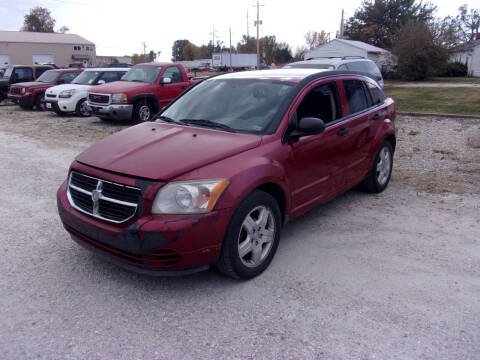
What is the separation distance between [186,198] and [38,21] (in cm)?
10706

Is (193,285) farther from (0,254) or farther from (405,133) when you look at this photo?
(405,133)

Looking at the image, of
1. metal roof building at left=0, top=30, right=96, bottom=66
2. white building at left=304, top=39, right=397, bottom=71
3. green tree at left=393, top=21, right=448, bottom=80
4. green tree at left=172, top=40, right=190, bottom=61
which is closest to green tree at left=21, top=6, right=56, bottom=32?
metal roof building at left=0, top=30, right=96, bottom=66

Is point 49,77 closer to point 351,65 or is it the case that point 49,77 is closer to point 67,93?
point 67,93

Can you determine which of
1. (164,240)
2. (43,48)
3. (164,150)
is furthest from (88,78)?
(43,48)

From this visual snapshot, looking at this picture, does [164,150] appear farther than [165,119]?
No

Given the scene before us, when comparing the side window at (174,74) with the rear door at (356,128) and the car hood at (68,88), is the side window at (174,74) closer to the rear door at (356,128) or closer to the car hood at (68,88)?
the car hood at (68,88)

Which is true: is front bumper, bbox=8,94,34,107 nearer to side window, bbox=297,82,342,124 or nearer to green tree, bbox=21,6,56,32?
side window, bbox=297,82,342,124

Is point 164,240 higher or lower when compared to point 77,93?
lower

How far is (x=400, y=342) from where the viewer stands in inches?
108

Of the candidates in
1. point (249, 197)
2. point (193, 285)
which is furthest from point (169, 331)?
point (249, 197)

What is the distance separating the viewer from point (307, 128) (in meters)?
3.82

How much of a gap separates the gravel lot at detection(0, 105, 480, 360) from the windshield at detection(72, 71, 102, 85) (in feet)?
35.0

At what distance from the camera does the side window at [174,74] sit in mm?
13367

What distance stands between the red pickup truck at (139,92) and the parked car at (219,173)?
25.3ft
